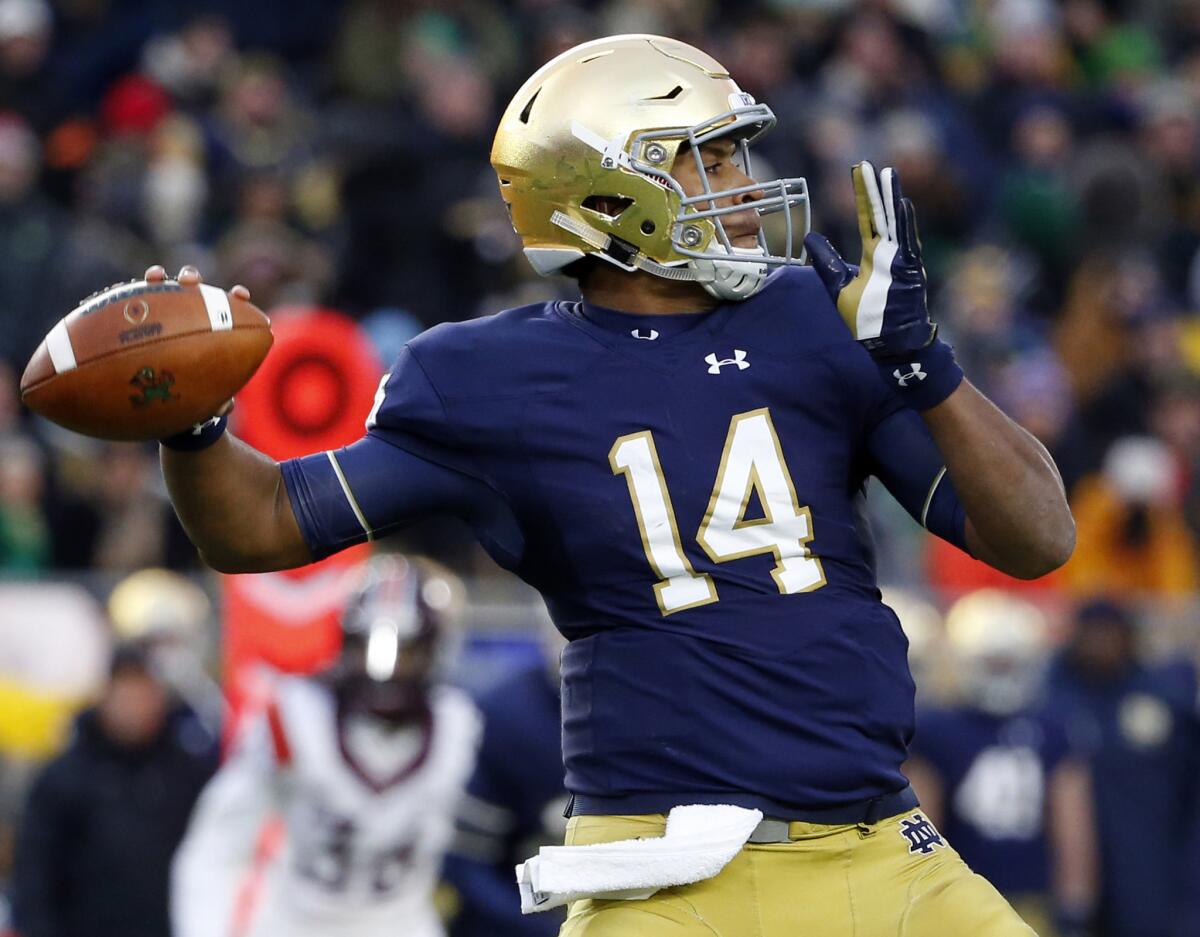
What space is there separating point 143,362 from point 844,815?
4.00ft

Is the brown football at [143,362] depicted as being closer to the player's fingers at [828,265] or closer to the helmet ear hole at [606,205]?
the helmet ear hole at [606,205]

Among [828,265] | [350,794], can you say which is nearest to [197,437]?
[828,265]

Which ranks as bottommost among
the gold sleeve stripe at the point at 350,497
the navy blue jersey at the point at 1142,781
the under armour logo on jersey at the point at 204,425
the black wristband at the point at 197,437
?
the navy blue jersey at the point at 1142,781

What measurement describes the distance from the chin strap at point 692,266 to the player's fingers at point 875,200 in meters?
0.30

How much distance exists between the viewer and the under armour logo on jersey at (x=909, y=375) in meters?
3.30

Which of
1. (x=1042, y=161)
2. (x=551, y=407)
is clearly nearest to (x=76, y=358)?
(x=551, y=407)

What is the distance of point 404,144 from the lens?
9750 mm

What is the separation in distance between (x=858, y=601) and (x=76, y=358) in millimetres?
1218

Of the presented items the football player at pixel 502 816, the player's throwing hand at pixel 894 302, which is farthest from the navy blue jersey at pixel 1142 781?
the player's throwing hand at pixel 894 302

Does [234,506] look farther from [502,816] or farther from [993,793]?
[993,793]

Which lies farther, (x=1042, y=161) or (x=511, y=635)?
(x=1042, y=161)

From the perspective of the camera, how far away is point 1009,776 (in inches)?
322

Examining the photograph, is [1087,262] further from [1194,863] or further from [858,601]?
[858,601]

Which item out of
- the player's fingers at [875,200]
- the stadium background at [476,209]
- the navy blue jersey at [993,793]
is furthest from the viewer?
the stadium background at [476,209]
